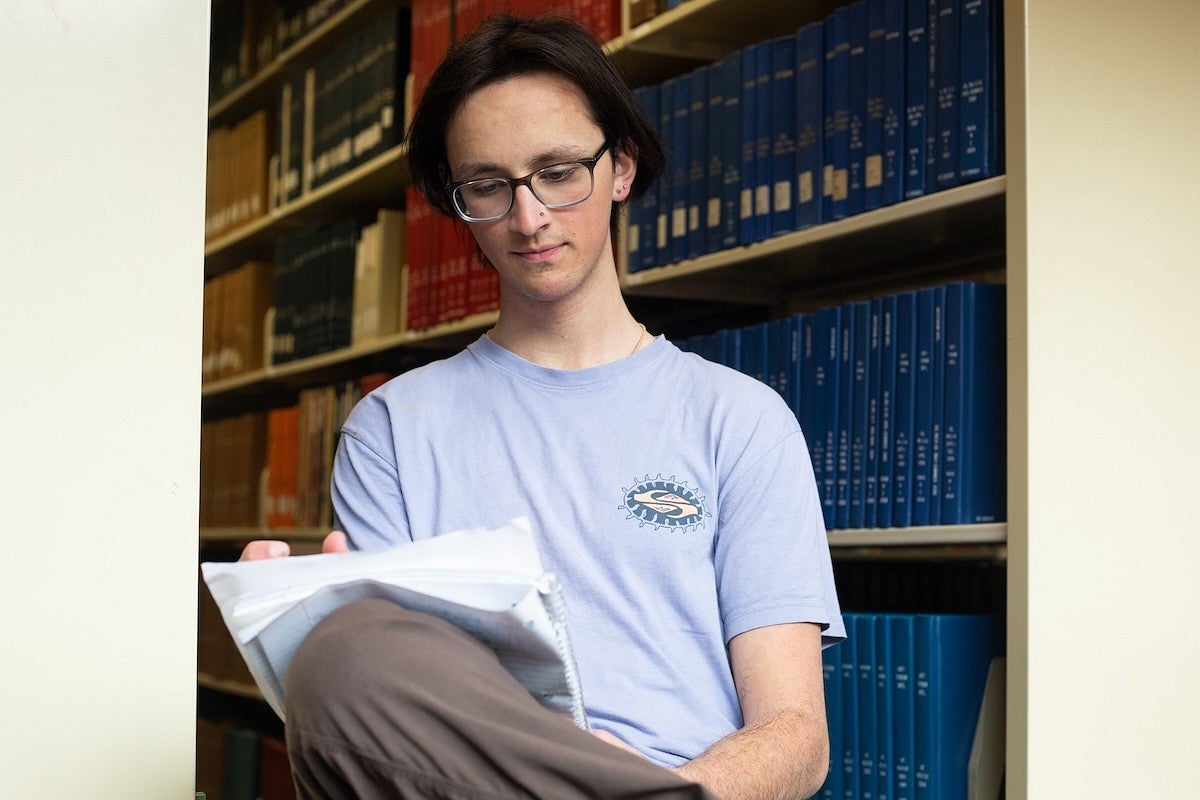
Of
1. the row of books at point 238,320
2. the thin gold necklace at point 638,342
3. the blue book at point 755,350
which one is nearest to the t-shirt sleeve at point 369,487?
the thin gold necklace at point 638,342

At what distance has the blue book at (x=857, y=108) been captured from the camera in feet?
6.55

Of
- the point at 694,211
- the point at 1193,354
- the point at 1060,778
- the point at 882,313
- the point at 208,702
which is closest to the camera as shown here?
the point at 1060,778

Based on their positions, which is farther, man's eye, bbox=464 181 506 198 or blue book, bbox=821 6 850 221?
blue book, bbox=821 6 850 221

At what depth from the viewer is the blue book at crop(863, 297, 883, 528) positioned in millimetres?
1957

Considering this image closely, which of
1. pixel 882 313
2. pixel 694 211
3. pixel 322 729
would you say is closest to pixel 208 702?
pixel 694 211

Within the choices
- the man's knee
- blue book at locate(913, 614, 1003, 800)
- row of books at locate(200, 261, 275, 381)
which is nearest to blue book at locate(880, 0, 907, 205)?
blue book at locate(913, 614, 1003, 800)

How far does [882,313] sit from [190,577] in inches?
44.7

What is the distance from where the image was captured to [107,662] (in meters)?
1.10

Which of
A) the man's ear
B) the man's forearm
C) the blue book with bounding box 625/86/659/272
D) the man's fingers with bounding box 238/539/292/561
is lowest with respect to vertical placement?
the man's forearm

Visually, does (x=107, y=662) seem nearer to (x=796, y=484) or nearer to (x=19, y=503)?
(x=19, y=503)

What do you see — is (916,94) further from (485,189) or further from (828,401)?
(485,189)

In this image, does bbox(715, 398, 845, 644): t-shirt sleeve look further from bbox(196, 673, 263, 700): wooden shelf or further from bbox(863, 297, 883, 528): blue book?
bbox(196, 673, 263, 700): wooden shelf

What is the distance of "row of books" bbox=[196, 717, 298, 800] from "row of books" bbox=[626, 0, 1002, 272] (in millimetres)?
1914

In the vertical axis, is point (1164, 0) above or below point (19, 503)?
above
